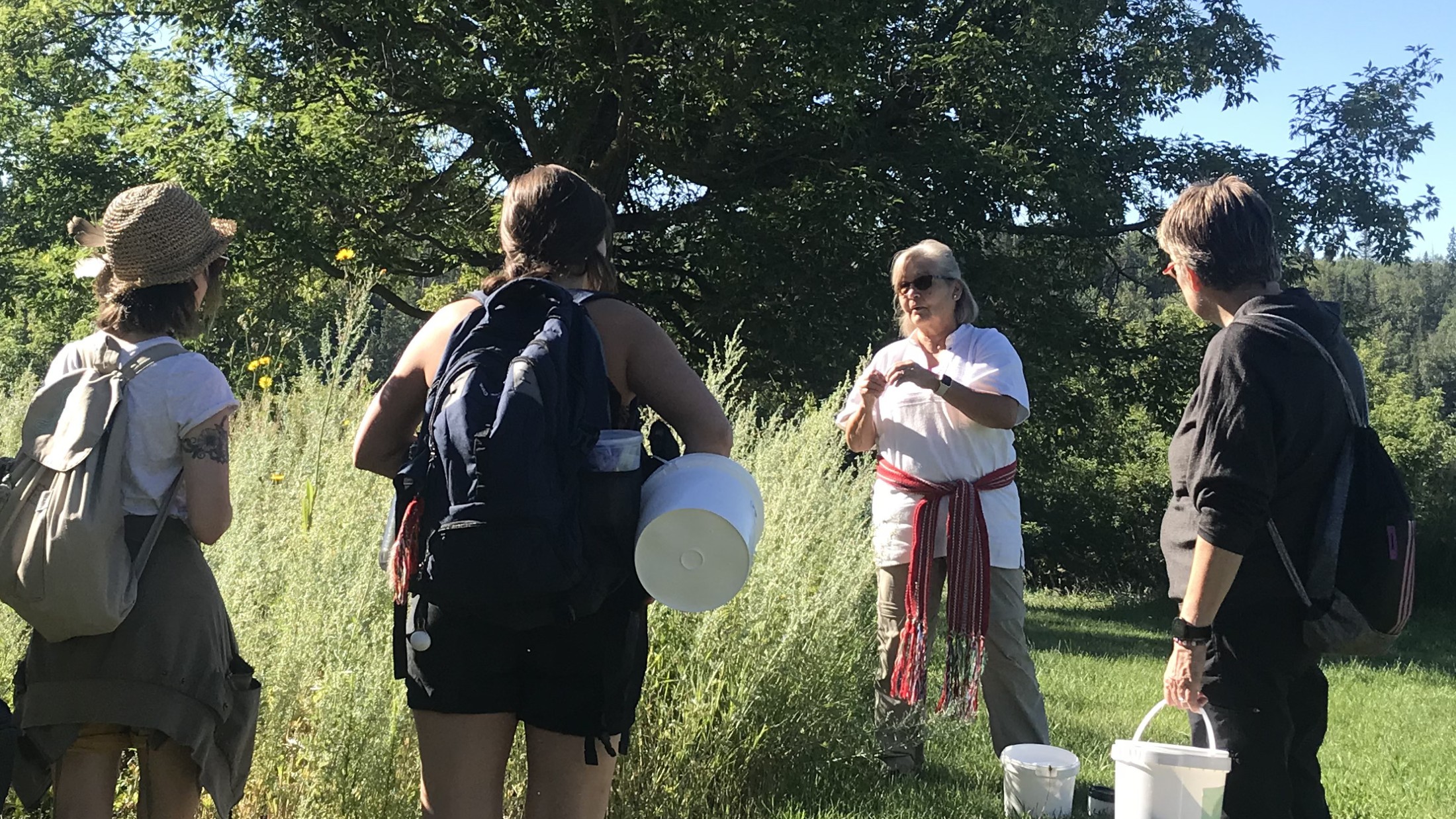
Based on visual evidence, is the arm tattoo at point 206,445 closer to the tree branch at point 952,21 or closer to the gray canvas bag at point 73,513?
the gray canvas bag at point 73,513

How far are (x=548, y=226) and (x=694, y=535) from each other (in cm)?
61

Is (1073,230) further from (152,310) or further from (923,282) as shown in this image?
(152,310)

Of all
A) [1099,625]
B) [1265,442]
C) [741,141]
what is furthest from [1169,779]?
[741,141]

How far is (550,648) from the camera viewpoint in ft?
6.72

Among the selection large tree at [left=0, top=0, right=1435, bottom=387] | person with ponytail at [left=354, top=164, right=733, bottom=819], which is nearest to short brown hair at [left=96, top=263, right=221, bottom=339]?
person with ponytail at [left=354, top=164, right=733, bottom=819]

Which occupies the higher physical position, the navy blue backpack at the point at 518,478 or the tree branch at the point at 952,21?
the tree branch at the point at 952,21

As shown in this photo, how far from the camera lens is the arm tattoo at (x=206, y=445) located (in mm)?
2221

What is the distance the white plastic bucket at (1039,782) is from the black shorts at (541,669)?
214cm

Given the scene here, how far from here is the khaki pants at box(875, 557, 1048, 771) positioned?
4109 mm

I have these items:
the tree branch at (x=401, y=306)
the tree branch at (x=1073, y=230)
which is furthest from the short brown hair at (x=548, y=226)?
the tree branch at (x=1073, y=230)

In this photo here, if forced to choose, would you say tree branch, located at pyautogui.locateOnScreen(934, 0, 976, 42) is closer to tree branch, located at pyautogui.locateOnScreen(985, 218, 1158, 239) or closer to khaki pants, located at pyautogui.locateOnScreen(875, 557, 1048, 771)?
tree branch, located at pyautogui.locateOnScreen(985, 218, 1158, 239)

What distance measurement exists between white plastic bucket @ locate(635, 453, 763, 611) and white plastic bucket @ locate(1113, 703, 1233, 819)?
3.59ft

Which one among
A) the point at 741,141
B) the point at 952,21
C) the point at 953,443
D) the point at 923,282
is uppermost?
the point at 952,21

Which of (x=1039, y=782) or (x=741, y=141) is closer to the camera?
(x=1039, y=782)
